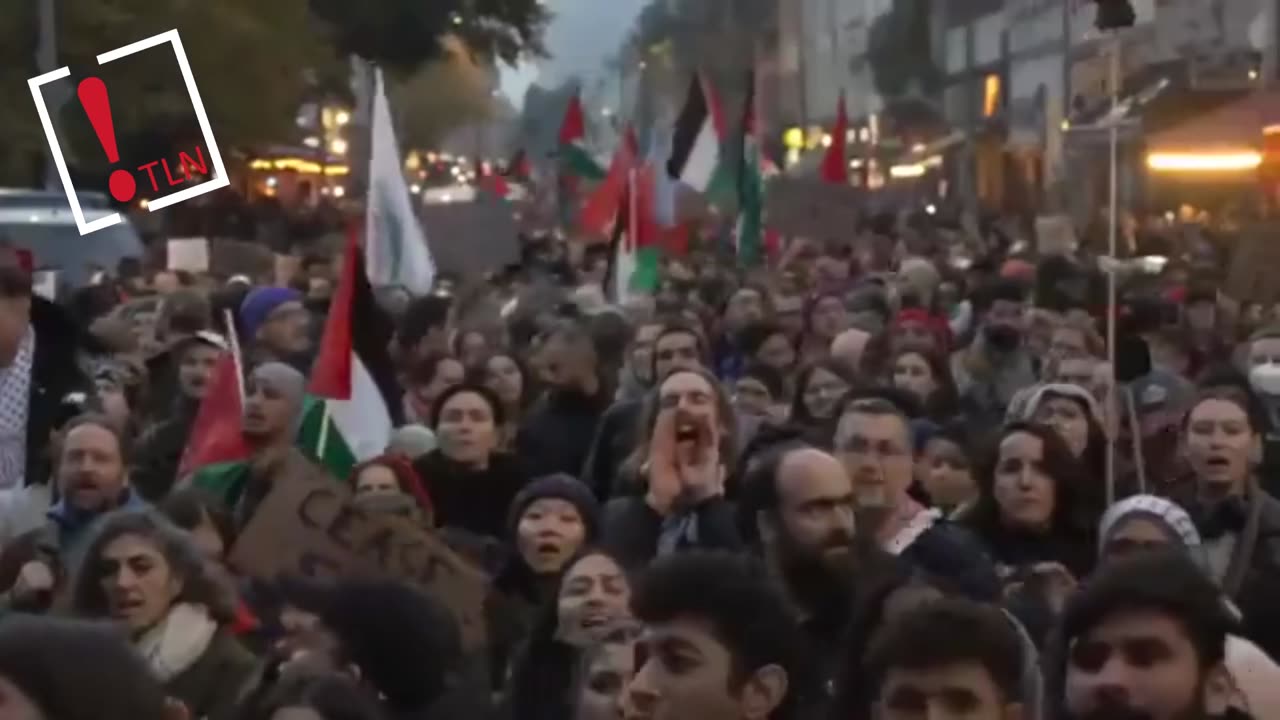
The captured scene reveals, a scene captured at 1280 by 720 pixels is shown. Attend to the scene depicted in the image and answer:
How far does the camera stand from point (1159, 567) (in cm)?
511

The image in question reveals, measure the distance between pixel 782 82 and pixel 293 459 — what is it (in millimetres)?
95802

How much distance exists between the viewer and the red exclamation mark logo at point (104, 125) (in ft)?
106

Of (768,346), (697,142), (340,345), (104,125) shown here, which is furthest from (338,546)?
(104,125)

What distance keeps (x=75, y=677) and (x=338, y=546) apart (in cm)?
408

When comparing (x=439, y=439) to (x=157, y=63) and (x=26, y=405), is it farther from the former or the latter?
(x=157, y=63)

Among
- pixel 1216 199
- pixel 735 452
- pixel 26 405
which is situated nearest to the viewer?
pixel 735 452

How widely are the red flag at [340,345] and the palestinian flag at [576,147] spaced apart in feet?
51.8

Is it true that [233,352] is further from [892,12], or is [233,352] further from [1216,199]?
[892,12]

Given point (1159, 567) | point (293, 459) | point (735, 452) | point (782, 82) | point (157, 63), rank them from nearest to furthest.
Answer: point (1159, 567) → point (293, 459) → point (735, 452) → point (157, 63) → point (782, 82)

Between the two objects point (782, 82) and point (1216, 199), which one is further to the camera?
point (782, 82)

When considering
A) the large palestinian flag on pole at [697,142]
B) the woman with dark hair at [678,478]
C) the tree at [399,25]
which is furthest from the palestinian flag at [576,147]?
the tree at [399,25]

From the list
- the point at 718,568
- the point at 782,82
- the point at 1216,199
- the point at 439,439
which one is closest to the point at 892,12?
the point at 782,82

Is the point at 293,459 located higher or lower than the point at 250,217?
higher

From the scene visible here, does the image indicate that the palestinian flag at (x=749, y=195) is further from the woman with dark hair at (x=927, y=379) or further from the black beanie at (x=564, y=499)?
the black beanie at (x=564, y=499)
